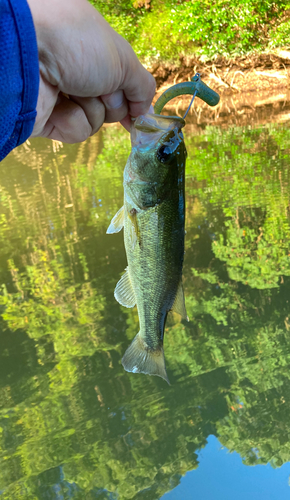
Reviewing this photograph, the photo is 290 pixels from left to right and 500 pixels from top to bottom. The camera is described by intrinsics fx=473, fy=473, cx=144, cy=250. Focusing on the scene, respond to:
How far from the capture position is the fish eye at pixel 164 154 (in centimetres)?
175

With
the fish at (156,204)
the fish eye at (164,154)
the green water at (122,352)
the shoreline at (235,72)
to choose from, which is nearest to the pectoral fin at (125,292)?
the fish at (156,204)

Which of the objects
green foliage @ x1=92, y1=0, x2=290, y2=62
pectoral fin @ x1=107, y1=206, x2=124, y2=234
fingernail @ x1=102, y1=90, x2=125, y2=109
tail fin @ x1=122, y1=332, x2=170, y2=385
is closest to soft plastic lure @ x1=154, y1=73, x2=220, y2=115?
fingernail @ x1=102, y1=90, x2=125, y2=109

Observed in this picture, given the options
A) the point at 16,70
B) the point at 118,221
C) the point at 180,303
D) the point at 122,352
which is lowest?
the point at 122,352

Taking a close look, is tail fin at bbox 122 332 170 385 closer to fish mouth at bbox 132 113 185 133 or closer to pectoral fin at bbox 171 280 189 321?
pectoral fin at bbox 171 280 189 321

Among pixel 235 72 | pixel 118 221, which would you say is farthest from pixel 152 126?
pixel 235 72

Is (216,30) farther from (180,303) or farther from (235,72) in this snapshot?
(180,303)

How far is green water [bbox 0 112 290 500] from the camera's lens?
3.35 meters

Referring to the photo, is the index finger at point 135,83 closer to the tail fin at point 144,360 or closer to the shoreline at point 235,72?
the tail fin at point 144,360

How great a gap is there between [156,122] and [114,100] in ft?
0.66

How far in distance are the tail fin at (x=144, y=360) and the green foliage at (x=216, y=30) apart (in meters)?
20.3

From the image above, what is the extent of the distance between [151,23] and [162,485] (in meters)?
22.9

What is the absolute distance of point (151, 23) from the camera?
884 inches

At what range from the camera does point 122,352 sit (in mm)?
4180

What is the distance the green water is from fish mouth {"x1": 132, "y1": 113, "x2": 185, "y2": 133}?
2460 millimetres
